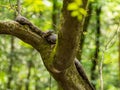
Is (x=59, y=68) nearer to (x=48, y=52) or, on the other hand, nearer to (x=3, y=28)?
(x=48, y=52)

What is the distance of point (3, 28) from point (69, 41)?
0.99 meters

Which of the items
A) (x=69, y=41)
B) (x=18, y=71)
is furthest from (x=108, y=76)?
(x=69, y=41)

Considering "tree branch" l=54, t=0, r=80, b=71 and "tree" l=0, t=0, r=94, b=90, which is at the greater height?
"tree branch" l=54, t=0, r=80, b=71

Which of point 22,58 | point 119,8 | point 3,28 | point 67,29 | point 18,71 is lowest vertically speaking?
point 18,71

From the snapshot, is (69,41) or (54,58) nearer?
(69,41)

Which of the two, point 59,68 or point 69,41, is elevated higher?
point 69,41

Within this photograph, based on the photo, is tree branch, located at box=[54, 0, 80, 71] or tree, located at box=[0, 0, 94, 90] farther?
tree, located at box=[0, 0, 94, 90]

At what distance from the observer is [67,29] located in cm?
265

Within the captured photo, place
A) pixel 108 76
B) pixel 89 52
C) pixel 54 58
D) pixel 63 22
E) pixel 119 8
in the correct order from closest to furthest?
1. pixel 63 22
2. pixel 54 58
3. pixel 119 8
4. pixel 89 52
5. pixel 108 76

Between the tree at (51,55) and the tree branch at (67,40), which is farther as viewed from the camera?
the tree at (51,55)

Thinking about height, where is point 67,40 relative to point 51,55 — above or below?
above

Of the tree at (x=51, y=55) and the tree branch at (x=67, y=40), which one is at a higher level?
the tree branch at (x=67, y=40)

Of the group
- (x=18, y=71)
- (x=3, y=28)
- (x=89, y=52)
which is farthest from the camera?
(x=18, y=71)

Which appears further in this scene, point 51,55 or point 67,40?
point 51,55
